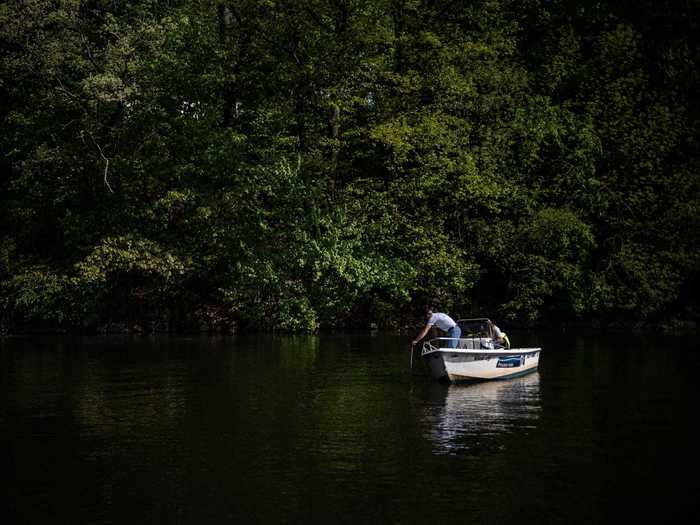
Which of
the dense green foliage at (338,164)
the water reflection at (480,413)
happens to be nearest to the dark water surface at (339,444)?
the water reflection at (480,413)

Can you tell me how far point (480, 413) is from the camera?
24.9 metres

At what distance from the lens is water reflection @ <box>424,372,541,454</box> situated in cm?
2066

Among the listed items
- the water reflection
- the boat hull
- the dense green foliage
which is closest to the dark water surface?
the water reflection

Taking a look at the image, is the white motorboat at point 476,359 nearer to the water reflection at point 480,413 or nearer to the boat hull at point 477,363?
the boat hull at point 477,363

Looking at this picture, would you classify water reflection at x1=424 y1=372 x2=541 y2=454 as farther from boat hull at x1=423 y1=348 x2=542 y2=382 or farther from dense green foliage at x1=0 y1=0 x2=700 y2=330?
dense green foliage at x1=0 y1=0 x2=700 y2=330

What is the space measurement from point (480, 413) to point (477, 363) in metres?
6.87

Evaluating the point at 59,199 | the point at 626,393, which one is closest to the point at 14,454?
the point at 626,393

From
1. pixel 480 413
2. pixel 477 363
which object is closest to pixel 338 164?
pixel 477 363

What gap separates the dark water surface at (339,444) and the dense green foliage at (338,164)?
1598 cm

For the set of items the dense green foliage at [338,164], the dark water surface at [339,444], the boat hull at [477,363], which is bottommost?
the dark water surface at [339,444]

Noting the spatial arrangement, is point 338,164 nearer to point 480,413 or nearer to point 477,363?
point 477,363

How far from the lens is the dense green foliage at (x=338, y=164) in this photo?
5106 centimetres

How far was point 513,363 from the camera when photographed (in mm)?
32812

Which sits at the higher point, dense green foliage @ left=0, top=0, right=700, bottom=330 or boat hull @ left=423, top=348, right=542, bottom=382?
dense green foliage @ left=0, top=0, right=700, bottom=330
